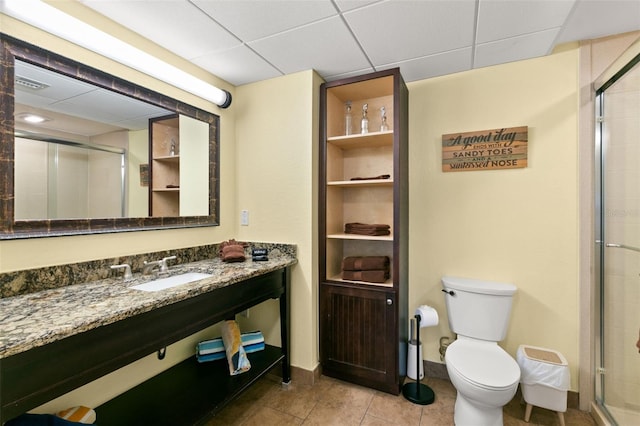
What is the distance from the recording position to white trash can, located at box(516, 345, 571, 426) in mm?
1710

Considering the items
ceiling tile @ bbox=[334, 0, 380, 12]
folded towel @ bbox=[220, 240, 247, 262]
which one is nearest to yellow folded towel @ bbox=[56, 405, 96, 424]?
folded towel @ bbox=[220, 240, 247, 262]

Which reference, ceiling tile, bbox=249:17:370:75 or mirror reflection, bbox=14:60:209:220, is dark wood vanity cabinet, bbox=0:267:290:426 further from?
ceiling tile, bbox=249:17:370:75

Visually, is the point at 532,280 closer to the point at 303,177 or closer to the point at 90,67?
the point at 303,177

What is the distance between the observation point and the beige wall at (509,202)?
1952 millimetres

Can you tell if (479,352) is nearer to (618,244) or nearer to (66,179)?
(618,244)

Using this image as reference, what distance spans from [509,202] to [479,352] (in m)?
1.05

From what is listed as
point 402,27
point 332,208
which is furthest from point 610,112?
point 332,208

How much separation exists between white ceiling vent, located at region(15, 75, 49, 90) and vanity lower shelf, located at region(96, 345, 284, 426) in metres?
1.63

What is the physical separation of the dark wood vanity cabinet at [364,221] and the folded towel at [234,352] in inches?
24.7

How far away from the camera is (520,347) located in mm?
1925

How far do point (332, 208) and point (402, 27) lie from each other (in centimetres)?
129

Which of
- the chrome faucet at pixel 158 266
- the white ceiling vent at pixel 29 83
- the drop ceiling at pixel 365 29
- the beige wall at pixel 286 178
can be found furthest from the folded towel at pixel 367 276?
the white ceiling vent at pixel 29 83

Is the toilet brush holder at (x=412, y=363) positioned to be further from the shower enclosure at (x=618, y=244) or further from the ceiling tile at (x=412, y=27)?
the ceiling tile at (x=412, y=27)

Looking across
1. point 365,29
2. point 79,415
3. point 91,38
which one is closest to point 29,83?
point 91,38
